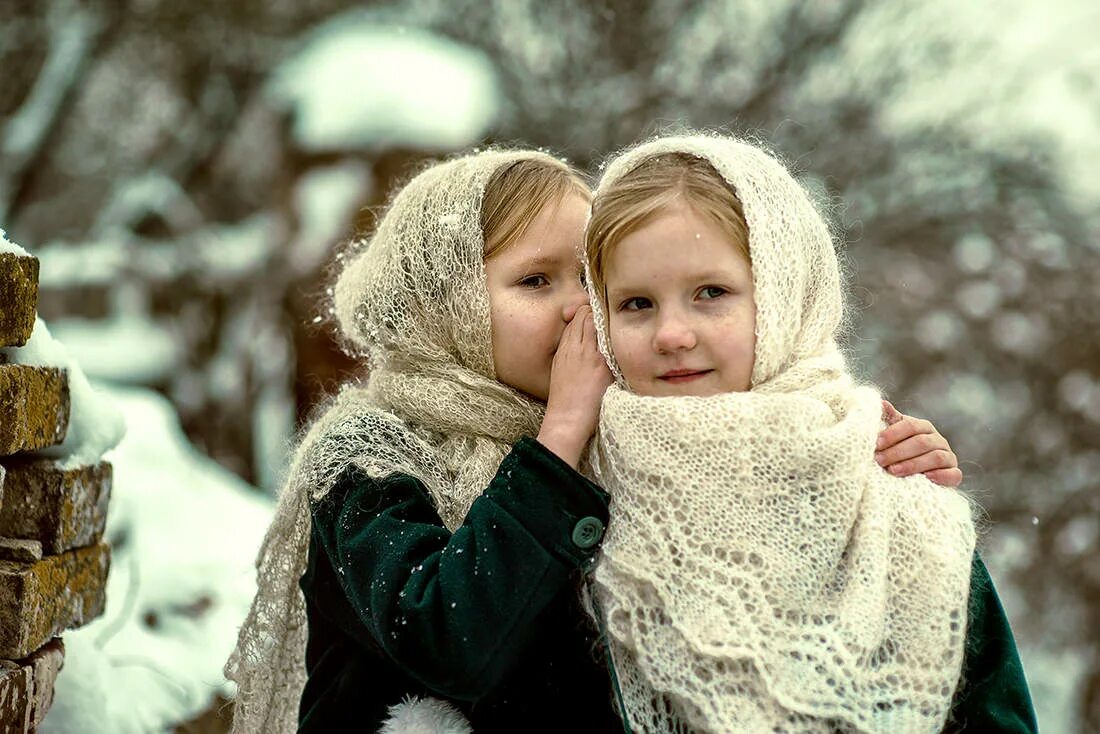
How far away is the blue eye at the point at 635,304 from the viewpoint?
2.19 m

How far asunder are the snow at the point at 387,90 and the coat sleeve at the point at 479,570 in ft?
15.1

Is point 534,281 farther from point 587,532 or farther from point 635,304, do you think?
point 587,532

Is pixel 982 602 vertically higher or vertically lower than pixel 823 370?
lower

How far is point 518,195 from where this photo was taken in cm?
250

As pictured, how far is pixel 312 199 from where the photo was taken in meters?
7.25

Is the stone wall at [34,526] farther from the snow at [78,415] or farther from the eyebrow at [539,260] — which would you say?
the eyebrow at [539,260]

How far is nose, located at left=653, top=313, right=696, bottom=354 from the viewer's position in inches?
82.2

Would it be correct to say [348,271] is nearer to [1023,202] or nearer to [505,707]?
[505,707]

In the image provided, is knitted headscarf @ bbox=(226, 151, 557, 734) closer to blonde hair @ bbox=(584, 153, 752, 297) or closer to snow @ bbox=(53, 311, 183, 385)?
blonde hair @ bbox=(584, 153, 752, 297)

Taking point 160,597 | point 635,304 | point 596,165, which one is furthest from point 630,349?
point 596,165

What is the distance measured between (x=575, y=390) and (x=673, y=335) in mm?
225

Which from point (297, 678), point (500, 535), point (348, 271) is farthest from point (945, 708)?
point (348, 271)

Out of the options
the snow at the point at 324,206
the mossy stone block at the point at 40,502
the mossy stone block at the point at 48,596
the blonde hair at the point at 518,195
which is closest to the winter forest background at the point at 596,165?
the snow at the point at 324,206

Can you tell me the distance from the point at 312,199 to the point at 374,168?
1.69 feet
